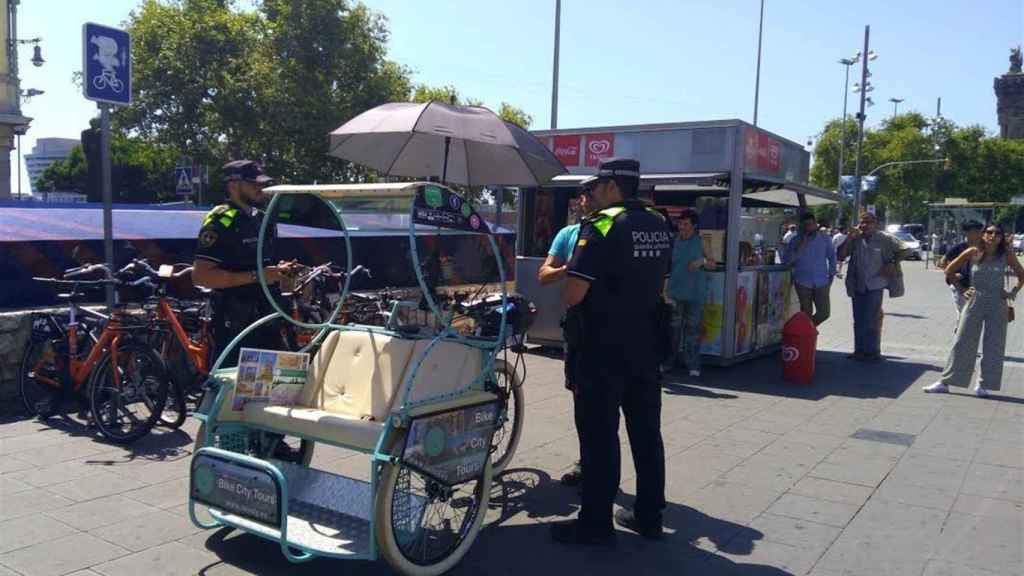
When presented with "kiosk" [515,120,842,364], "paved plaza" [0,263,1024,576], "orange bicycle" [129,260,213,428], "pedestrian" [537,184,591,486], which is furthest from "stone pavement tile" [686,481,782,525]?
"kiosk" [515,120,842,364]

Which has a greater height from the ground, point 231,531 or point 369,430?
point 369,430

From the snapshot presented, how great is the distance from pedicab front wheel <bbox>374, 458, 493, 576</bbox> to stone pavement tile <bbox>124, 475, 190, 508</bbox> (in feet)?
4.94

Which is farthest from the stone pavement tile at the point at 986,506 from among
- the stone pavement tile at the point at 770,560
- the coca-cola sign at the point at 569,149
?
the coca-cola sign at the point at 569,149

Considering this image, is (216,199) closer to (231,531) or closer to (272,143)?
(272,143)

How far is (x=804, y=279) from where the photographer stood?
33.3 feet

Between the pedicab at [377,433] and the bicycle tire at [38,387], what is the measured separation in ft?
8.99

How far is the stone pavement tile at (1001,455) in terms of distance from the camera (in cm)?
580

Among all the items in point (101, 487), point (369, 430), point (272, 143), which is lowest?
point (101, 487)

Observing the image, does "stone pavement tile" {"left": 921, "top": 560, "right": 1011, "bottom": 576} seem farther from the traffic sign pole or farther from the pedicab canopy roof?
the traffic sign pole

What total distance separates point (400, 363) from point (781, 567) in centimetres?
209

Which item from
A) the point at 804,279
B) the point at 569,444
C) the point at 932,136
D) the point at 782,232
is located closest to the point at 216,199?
the point at 782,232

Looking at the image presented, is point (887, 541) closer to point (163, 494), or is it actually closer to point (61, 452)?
point (163, 494)

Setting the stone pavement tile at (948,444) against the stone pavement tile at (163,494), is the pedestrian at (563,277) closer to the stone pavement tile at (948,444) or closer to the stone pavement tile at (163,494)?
the stone pavement tile at (163,494)

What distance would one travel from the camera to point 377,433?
3.62m
